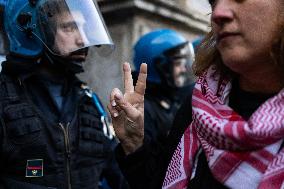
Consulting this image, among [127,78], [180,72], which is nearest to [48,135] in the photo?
[127,78]

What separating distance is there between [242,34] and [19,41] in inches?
58.5

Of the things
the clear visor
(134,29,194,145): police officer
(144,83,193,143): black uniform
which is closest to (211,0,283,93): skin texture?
the clear visor

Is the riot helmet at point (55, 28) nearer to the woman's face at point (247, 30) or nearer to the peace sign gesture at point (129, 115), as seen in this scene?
the peace sign gesture at point (129, 115)

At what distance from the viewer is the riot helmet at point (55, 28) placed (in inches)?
86.6

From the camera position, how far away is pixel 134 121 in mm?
1609

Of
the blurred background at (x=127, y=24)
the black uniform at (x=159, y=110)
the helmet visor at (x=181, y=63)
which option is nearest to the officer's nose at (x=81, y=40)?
the black uniform at (x=159, y=110)

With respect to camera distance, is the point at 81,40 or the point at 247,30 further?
the point at 81,40

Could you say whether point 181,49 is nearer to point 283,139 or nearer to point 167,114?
point 167,114

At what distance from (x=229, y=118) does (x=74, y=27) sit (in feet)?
3.66

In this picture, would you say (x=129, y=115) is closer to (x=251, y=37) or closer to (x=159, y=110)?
(x=251, y=37)

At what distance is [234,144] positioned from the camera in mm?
1280

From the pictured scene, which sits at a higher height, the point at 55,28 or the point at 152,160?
the point at 55,28

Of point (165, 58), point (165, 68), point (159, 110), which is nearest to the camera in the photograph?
point (159, 110)

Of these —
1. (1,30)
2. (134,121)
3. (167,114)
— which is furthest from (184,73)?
(134,121)
